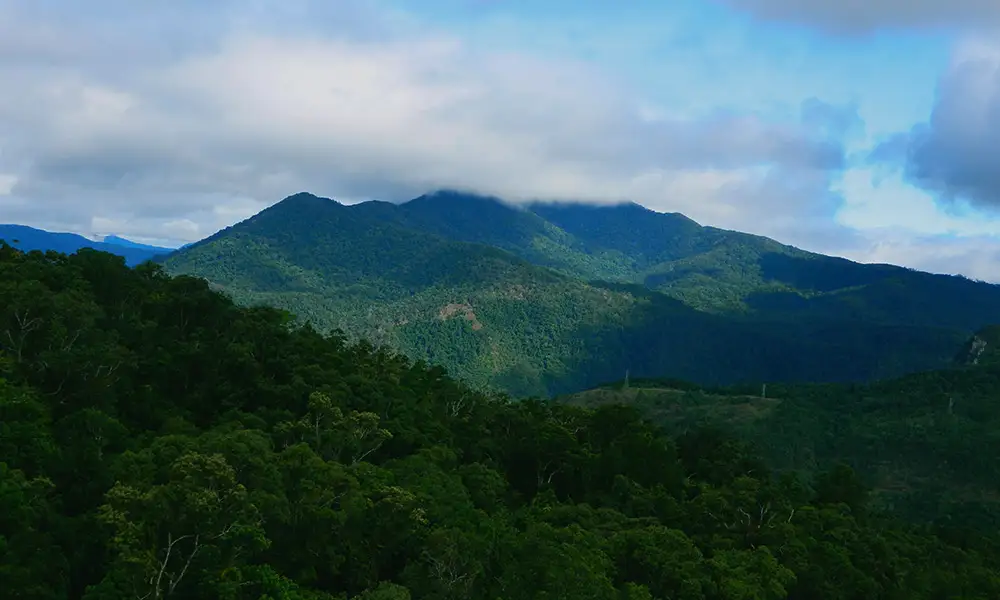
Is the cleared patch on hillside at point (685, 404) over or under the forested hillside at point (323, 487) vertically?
under

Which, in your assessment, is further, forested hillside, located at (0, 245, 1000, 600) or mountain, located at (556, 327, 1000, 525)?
mountain, located at (556, 327, 1000, 525)

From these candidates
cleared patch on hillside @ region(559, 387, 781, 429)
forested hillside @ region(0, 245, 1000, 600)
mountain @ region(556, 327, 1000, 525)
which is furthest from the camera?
cleared patch on hillside @ region(559, 387, 781, 429)

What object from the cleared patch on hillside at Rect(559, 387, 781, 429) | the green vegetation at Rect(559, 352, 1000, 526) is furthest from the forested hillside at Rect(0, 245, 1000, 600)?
the cleared patch on hillside at Rect(559, 387, 781, 429)

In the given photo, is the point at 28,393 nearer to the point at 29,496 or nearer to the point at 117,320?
the point at 29,496

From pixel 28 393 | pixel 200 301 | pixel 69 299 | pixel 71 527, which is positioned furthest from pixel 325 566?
pixel 200 301

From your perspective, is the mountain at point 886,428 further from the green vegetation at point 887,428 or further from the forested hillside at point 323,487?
the forested hillside at point 323,487

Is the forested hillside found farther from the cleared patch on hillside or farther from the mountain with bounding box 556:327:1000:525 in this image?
the cleared patch on hillside

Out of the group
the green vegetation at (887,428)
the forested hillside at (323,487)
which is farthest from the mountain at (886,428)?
the forested hillside at (323,487)
